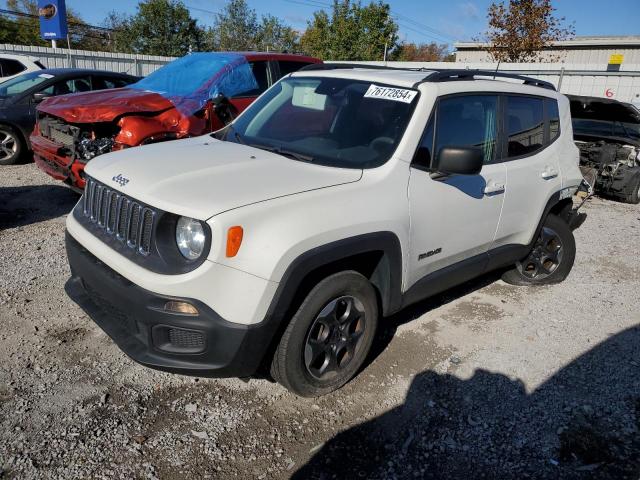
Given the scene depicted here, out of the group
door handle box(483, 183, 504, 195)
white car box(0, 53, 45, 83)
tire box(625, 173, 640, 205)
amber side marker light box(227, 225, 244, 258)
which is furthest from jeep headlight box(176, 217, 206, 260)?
white car box(0, 53, 45, 83)

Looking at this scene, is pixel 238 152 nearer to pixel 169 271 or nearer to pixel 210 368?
pixel 169 271

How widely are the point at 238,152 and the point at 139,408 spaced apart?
165cm

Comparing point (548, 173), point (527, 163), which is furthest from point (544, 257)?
point (527, 163)

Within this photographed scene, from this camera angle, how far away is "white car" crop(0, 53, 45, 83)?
1073cm

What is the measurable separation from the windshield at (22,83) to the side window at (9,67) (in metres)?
2.32

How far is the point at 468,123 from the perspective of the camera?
3650 millimetres

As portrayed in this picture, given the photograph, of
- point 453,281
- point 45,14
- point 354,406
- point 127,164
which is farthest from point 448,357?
point 45,14

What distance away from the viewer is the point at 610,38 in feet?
99.5

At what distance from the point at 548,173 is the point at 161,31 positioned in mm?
34726

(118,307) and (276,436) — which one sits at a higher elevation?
(118,307)

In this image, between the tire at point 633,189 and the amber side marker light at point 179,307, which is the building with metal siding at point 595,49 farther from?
the amber side marker light at point 179,307

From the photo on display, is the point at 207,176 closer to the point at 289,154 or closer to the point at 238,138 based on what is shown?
the point at 289,154

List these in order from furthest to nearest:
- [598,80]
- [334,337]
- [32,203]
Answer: [598,80] < [32,203] < [334,337]

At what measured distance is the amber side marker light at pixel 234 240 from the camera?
238 cm
